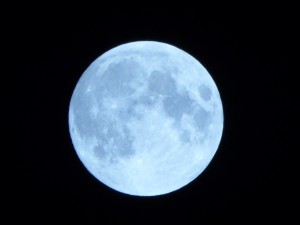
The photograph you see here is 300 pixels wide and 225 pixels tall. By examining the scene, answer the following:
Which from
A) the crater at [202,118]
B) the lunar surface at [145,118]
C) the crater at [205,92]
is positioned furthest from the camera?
the crater at [205,92]

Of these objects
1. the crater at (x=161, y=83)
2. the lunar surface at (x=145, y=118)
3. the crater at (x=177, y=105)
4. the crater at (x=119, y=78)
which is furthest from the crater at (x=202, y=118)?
the crater at (x=119, y=78)

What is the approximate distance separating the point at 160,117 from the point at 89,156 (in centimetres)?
116

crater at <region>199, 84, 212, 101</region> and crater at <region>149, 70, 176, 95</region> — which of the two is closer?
crater at <region>149, 70, 176, 95</region>

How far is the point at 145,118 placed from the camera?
4781mm

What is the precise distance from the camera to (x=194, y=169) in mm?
5348

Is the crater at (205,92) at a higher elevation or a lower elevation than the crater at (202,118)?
higher

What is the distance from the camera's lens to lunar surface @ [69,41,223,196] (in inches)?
190

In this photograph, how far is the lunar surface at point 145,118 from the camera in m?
4.82

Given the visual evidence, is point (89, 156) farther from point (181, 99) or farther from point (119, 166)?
point (181, 99)

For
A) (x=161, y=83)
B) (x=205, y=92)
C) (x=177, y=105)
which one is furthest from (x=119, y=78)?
(x=205, y=92)

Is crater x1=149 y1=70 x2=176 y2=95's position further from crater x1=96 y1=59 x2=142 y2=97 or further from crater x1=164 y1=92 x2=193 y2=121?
crater x1=96 y1=59 x2=142 y2=97

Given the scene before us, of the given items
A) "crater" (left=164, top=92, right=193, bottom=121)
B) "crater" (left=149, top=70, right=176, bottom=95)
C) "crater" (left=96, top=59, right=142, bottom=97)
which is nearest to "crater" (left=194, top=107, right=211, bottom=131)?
"crater" (left=164, top=92, right=193, bottom=121)

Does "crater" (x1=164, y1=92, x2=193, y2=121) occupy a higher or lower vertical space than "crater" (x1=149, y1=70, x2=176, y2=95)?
lower

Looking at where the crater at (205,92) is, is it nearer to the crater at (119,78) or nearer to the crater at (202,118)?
the crater at (202,118)
